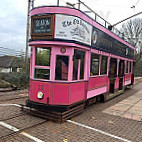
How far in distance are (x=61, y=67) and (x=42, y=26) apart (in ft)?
4.67

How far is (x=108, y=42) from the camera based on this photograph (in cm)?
818

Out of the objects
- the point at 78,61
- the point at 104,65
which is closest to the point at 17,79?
the point at 104,65

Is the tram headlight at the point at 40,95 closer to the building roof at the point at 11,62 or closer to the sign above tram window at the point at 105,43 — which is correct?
the sign above tram window at the point at 105,43

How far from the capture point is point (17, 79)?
38.7ft

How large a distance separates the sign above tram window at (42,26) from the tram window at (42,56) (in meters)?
0.44

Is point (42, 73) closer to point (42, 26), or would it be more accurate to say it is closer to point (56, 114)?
point (56, 114)

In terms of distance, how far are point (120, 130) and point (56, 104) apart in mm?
2080

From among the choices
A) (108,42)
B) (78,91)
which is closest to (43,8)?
(78,91)

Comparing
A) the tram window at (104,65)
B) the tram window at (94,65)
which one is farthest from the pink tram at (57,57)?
the tram window at (104,65)

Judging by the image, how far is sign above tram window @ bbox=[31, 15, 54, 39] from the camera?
5.19 meters

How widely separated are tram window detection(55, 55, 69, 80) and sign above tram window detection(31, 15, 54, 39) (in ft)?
2.65

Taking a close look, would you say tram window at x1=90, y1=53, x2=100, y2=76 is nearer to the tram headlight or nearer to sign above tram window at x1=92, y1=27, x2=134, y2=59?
sign above tram window at x1=92, y1=27, x2=134, y2=59

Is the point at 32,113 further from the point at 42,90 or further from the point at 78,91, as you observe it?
the point at 78,91

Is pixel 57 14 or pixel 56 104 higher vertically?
pixel 57 14
